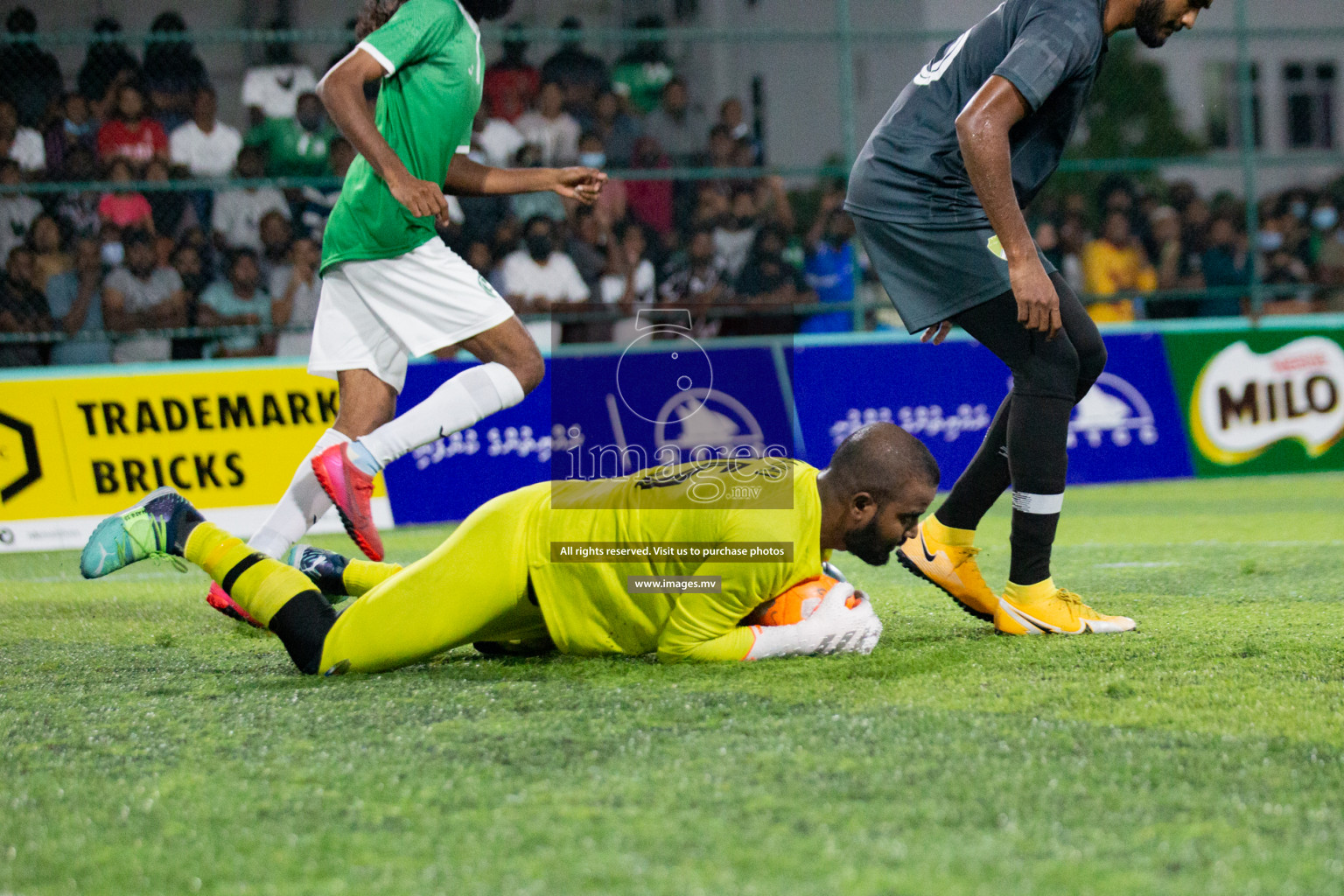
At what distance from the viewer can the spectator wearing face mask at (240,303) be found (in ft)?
27.2

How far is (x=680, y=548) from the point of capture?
3.08 m

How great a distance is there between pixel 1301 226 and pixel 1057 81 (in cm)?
993

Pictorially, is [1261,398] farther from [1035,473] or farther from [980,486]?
[1035,473]

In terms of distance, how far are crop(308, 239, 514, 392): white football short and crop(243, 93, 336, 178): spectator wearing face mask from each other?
15.3 feet

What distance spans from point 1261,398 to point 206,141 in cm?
707

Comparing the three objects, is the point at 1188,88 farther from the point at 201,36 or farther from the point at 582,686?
the point at 582,686

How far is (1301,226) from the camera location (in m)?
12.1

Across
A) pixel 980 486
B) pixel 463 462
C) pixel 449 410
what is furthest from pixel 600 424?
pixel 980 486

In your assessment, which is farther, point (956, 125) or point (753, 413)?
point (753, 413)

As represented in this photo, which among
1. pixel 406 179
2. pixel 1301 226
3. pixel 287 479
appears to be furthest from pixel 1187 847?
pixel 1301 226

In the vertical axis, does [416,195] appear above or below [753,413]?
above

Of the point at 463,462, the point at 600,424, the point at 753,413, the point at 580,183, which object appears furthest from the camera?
the point at 753,413

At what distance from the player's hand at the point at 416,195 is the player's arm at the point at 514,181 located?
44 centimetres

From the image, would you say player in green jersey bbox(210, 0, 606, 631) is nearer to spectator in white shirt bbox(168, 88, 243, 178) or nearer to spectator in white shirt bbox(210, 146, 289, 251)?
spectator in white shirt bbox(210, 146, 289, 251)
